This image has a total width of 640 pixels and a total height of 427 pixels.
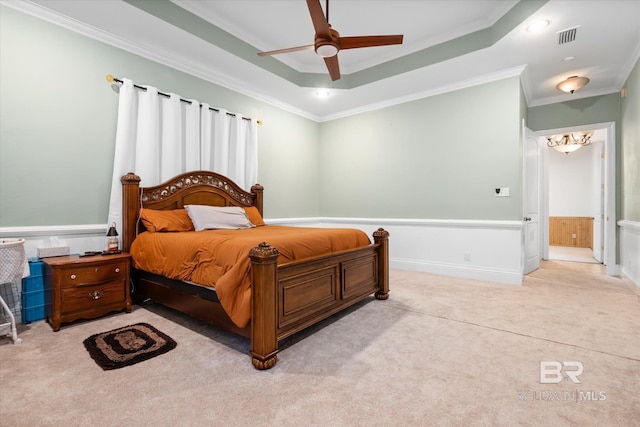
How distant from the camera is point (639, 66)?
345cm

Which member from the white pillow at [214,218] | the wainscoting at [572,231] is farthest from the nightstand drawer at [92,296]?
the wainscoting at [572,231]

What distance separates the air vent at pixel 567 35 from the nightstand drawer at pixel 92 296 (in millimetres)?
5151

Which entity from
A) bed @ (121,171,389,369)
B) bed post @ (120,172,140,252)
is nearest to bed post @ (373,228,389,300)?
bed @ (121,171,389,369)

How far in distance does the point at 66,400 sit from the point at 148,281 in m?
→ 1.43

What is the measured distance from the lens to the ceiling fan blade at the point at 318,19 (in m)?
2.07

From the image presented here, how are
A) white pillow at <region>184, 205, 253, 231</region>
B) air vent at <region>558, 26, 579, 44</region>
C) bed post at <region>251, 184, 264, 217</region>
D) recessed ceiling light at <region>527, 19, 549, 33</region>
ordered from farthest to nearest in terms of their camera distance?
bed post at <region>251, 184, 264, 217</region>
white pillow at <region>184, 205, 253, 231</region>
air vent at <region>558, 26, 579, 44</region>
recessed ceiling light at <region>527, 19, 549, 33</region>

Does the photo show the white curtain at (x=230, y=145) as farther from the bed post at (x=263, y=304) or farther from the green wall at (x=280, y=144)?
the bed post at (x=263, y=304)

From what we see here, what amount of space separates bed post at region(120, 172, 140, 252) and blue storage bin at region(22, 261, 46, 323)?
0.68 m

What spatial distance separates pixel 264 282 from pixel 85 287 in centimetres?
185

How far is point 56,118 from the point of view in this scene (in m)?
2.81

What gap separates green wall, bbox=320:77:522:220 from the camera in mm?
3969

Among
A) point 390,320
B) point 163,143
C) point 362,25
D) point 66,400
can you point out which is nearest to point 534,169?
point 362,25

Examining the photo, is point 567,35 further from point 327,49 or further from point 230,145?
point 230,145

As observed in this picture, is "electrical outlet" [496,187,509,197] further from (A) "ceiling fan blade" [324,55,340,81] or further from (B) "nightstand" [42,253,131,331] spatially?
(B) "nightstand" [42,253,131,331]
